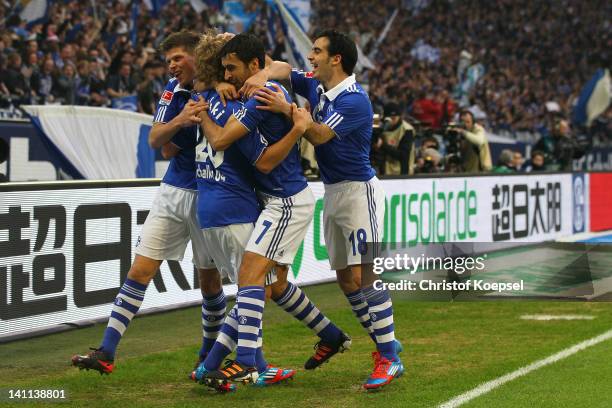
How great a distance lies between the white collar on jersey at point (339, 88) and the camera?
21.0 ft

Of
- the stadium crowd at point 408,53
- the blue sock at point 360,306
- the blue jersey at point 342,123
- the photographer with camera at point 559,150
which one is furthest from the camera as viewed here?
the photographer with camera at point 559,150

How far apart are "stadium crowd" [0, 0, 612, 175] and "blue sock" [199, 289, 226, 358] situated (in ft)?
27.6

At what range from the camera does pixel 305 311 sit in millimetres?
6711

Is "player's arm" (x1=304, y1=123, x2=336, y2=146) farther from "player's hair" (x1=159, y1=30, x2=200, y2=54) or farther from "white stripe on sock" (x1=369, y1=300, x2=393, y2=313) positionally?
"white stripe on sock" (x1=369, y1=300, x2=393, y2=313)

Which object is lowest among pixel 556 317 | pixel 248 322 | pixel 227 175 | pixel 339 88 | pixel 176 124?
pixel 556 317

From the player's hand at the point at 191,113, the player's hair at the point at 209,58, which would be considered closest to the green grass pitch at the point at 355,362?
the player's hand at the point at 191,113

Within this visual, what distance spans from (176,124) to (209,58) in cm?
46

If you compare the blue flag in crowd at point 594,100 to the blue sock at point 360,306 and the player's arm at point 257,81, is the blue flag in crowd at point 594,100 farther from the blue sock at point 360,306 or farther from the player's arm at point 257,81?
the player's arm at point 257,81

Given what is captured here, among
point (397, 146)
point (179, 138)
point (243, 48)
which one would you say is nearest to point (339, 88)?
point (243, 48)

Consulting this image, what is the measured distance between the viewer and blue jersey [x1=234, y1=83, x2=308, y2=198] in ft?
19.2

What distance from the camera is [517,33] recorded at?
39.9 m

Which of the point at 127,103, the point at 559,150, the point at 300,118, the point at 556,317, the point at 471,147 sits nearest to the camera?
the point at 300,118

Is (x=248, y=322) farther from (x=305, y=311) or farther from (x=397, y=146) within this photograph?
(x=397, y=146)

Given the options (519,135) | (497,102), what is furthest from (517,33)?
(519,135)
